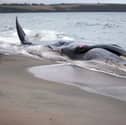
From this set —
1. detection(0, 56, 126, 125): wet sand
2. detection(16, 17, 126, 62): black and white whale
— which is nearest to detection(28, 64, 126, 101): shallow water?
detection(0, 56, 126, 125): wet sand

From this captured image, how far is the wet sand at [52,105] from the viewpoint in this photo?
5.60 m

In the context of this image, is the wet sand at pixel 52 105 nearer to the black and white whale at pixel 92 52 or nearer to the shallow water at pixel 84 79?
the shallow water at pixel 84 79

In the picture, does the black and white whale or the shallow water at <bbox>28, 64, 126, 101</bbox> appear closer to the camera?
the shallow water at <bbox>28, 64, 126, 101</bbox>

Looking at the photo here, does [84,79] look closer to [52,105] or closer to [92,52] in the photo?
[52,105]

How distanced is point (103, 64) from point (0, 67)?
326 cm

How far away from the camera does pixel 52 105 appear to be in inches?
251

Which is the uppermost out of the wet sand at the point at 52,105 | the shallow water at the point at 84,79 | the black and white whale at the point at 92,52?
the wet sand at the point at 52,105

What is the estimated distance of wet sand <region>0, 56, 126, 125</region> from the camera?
560 centimetres

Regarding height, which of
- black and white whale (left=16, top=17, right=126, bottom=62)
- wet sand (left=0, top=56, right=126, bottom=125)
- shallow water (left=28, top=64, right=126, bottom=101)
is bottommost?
black and white whale (left=16, top=17, right=126, bottom=62)

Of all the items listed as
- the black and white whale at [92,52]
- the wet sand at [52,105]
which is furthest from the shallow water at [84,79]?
the black and white whale at [92,52]

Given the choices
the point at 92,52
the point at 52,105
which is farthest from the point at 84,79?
the point at 92,52

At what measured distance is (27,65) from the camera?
11.2 m

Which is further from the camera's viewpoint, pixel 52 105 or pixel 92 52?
pixel 92 52

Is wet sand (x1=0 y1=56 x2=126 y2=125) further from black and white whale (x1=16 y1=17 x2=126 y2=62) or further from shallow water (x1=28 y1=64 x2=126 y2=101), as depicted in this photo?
black and white whale (x1=16 y1=17 x2=126 y2=62)
